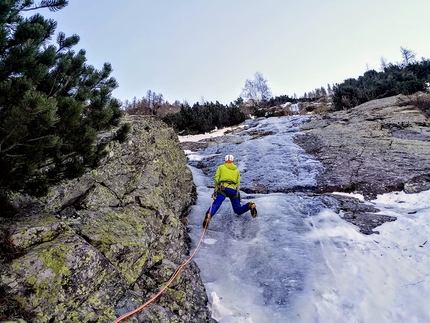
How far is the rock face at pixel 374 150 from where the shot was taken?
287 inches

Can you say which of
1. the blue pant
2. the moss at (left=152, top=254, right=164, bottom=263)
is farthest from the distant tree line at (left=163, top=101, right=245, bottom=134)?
the moss at (left=152, top=254, right=164, bottom=263)

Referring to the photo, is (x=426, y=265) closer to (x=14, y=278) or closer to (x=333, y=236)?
(x=333, y=236)

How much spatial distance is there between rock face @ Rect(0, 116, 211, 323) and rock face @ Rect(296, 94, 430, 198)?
4818 millimetres

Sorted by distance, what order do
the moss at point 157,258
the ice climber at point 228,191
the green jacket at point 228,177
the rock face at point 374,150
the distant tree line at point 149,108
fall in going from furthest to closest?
the distant tree line at point 149,108
the rock face at point 374,150
the green jacket at point 228,177
the ice climber at point 228,191
the moss at point 157,258

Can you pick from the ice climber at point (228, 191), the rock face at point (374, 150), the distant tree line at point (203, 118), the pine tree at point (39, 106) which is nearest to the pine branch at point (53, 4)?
the pine tree at point (39, 106)

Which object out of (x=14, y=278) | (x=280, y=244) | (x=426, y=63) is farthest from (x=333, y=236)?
(x=426, y=63)

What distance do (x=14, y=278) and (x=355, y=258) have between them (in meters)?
4.69

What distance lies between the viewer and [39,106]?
81.7 inches

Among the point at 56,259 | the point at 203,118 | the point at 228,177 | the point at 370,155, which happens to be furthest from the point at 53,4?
the point at 203,118

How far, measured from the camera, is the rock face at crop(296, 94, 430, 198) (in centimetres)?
730

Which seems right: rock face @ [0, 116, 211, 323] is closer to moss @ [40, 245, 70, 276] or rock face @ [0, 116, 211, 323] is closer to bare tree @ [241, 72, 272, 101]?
moss @ [40, 245, 70, 276]

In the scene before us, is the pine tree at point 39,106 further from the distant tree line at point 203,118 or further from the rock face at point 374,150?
the distant tree line at point 203,118

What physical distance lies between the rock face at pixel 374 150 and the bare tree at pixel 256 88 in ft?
125

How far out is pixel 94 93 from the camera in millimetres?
3572
